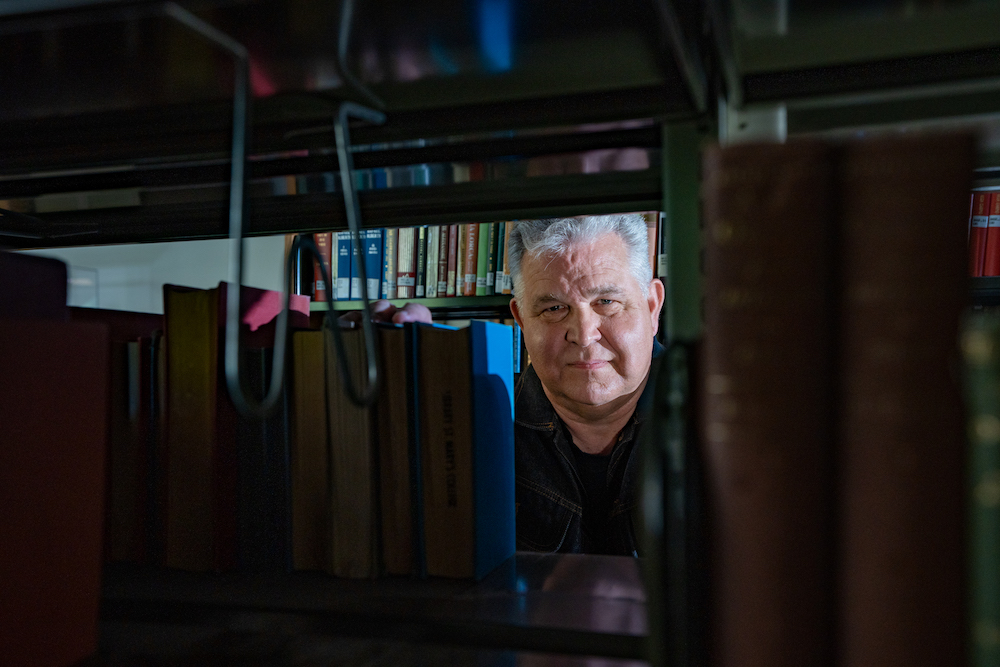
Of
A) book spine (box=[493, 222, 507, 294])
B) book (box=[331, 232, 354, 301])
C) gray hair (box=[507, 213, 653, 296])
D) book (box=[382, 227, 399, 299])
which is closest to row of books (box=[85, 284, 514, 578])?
gray hair (box=[507, 213, 653, 296])

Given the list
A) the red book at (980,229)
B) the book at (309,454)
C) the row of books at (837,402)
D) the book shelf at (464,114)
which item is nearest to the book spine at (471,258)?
the red book at (980,229)

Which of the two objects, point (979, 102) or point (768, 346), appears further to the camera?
Answer: point (979, 102)

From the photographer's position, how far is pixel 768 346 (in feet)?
1.06

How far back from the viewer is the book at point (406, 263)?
8.05 ft

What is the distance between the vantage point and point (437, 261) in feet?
7.98

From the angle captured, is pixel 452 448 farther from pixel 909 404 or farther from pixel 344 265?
pixel 344 265

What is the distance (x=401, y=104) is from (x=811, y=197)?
344 millimetres

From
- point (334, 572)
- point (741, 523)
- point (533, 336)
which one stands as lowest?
point (334, 572)

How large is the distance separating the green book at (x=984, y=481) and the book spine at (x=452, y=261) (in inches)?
85.2

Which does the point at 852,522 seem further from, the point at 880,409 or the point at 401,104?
the point at 401,104

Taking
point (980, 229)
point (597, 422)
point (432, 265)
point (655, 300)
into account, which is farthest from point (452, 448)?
point (980, 229)

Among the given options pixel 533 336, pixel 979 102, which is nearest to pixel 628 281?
pixel 533 336

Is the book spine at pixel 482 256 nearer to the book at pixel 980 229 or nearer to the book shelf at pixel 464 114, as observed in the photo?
the book at pixel 980 229

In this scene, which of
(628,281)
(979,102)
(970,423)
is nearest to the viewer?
(970,423)
